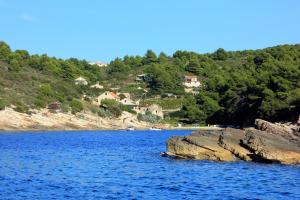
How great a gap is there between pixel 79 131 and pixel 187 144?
277ft

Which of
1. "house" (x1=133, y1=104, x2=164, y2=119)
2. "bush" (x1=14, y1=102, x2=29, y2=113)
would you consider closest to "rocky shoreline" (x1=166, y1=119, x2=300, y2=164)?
"bush" (x1=14, y1=102, x2=29, y2=113)

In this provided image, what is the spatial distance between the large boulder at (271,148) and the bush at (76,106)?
94.0 m

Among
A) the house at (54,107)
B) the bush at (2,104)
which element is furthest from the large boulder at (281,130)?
the house at (54,107)

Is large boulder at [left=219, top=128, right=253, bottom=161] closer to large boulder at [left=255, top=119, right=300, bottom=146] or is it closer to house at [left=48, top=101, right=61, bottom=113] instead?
large boulder at [left=255, top=119, right=300, bottom=146]

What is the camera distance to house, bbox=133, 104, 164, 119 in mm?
163062

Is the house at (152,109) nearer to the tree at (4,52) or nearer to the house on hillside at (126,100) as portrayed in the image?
the house on hillside at (126,100)

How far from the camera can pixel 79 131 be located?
133000 mm

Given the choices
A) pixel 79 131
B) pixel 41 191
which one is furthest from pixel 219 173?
pixel 79 131

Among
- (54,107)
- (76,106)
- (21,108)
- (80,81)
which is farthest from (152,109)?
(21,108)

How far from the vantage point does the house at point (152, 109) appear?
16306 cm

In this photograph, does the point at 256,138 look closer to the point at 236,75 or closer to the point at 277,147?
the point at 277,147

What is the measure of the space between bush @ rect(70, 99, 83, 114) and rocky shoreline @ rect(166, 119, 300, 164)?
87.7m

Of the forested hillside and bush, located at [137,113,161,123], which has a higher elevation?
the forested hillside

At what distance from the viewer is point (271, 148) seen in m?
46.8
